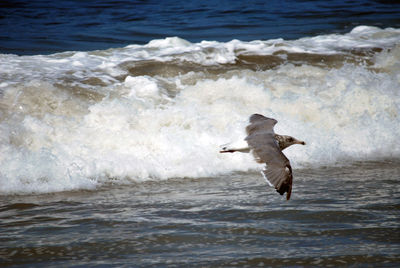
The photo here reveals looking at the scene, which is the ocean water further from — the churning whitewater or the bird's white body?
the bird's white body

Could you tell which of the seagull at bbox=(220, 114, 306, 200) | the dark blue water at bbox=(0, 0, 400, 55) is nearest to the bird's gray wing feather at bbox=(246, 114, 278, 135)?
the seagull at bbox=(220, 114, 306, 200)

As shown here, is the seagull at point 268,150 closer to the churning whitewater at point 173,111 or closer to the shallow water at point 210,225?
the shallow water at point 210,225

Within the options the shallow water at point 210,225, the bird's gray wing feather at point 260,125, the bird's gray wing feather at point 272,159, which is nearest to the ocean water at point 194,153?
the shallow water at point 210,225

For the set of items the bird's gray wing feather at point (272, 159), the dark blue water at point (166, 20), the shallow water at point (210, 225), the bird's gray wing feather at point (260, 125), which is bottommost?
the shallow water at point (210, 225)

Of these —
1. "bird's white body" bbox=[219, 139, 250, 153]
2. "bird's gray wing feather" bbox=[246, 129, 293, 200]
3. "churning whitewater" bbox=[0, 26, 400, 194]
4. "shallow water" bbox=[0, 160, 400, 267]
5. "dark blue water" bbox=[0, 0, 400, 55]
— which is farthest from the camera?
"dark blue water" bbox=[0, 0, 400, 55]

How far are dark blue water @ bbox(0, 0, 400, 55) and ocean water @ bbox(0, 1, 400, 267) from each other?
0.21m

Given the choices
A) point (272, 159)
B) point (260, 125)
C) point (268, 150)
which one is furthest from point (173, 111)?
point (272, 159)

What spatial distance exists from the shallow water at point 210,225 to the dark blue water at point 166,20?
19.5ft

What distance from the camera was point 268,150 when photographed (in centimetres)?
438

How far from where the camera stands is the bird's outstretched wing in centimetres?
402

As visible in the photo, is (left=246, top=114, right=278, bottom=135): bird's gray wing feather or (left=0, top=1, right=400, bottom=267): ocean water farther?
(left=246, top=114, right=278, bottom=135): bird's gray wing feather

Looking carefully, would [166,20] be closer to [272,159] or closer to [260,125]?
[260,125]

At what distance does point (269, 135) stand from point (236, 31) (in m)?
8.21

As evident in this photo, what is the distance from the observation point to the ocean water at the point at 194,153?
13.3 ft
